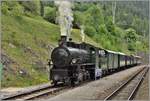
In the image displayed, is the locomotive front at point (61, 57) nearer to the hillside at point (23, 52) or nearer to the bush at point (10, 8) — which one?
the hillside at point (23, 52)

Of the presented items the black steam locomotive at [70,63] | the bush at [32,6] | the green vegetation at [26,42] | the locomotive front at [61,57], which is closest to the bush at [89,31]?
the green vegetation at [26,42]

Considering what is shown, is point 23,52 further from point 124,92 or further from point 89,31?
point 89,31

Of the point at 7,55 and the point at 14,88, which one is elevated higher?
the point at 7,55

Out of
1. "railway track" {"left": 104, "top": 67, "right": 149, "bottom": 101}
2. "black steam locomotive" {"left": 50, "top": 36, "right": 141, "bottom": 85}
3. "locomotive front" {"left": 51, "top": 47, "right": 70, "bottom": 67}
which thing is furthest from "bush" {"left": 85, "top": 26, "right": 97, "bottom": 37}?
"locomotive front" {"left": 51, "top": 47, "right": 70, "bottom": 67}

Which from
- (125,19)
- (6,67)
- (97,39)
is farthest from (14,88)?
(125,19)

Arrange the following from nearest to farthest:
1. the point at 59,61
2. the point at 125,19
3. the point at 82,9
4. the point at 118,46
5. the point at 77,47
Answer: the point at 59,61
the point at 77,47
the point at 118,46
the point at 82,9
the point at 125,19

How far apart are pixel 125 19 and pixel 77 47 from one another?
121437mm

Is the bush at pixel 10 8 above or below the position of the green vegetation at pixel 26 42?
above

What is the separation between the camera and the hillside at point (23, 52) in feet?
83.4

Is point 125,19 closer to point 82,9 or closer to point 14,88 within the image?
point 82,9

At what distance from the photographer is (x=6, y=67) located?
25.5m

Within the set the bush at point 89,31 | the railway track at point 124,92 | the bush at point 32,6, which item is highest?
the bush at point 32,6

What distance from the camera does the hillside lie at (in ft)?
83.4

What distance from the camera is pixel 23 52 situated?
31.1 m
